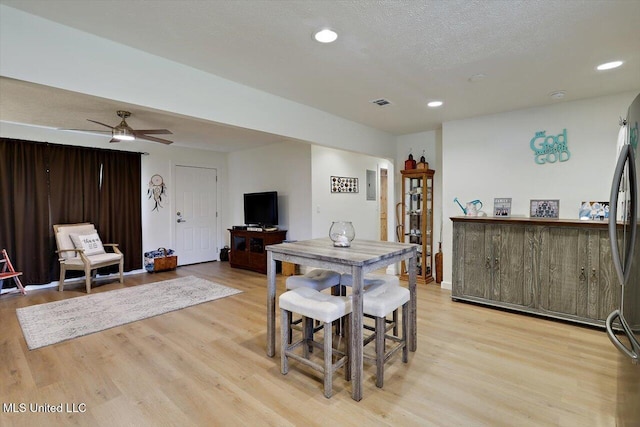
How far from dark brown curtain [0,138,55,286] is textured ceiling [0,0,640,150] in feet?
12.0

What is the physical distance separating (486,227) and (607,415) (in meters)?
2.14

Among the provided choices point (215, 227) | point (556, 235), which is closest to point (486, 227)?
point (556, 235)

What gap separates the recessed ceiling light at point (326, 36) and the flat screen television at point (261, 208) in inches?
148

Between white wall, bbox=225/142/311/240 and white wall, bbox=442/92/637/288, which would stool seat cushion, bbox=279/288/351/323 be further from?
white wall, bbox=225/142/311/240

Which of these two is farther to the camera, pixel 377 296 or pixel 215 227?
pixel 215 227

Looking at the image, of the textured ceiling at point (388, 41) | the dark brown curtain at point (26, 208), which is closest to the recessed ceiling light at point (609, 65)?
the textured ceiling at point (388, 41)

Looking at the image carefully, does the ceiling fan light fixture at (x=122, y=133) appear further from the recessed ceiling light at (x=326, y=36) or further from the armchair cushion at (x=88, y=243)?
the recessed ceiling light at (x=326, y=36)

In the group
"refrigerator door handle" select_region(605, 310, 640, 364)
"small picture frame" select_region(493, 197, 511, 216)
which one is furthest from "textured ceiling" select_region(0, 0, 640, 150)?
"refrigerator door handle" select_region(605, 310, 640, 364)

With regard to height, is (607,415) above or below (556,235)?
below

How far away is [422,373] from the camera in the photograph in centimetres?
234

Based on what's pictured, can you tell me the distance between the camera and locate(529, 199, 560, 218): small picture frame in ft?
12.2

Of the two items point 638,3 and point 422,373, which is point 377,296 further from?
point 638,3

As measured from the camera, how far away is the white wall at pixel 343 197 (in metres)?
5.47

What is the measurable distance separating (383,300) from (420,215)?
3.16 m
